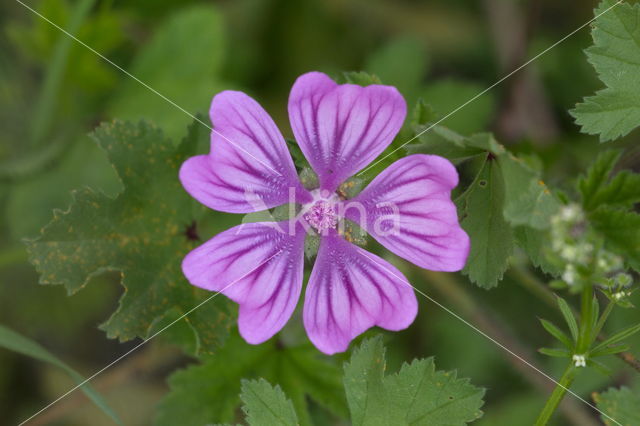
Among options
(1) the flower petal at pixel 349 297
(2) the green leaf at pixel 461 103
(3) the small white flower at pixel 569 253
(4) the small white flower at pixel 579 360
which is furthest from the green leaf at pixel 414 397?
(2) the green leaf at pixel 461 103

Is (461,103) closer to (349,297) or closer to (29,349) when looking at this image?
(349,297)

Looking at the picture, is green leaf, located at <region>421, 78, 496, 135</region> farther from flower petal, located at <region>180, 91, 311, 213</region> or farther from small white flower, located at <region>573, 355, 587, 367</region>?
small white flower, located at <region>573, 355, 587, 367</region>

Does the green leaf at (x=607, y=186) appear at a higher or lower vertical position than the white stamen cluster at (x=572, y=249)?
higher

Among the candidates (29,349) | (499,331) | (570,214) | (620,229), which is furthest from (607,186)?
(29,349)

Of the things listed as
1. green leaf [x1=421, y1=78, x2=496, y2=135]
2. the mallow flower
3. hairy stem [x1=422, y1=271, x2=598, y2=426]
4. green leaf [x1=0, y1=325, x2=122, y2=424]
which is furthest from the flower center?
green leaf [x1=421, y1=78, x2=496, y2=135]

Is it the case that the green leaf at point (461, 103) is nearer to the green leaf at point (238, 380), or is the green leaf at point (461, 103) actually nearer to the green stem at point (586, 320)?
the green leaf at point (238, 380)

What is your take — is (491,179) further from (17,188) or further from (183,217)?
(17,188)
